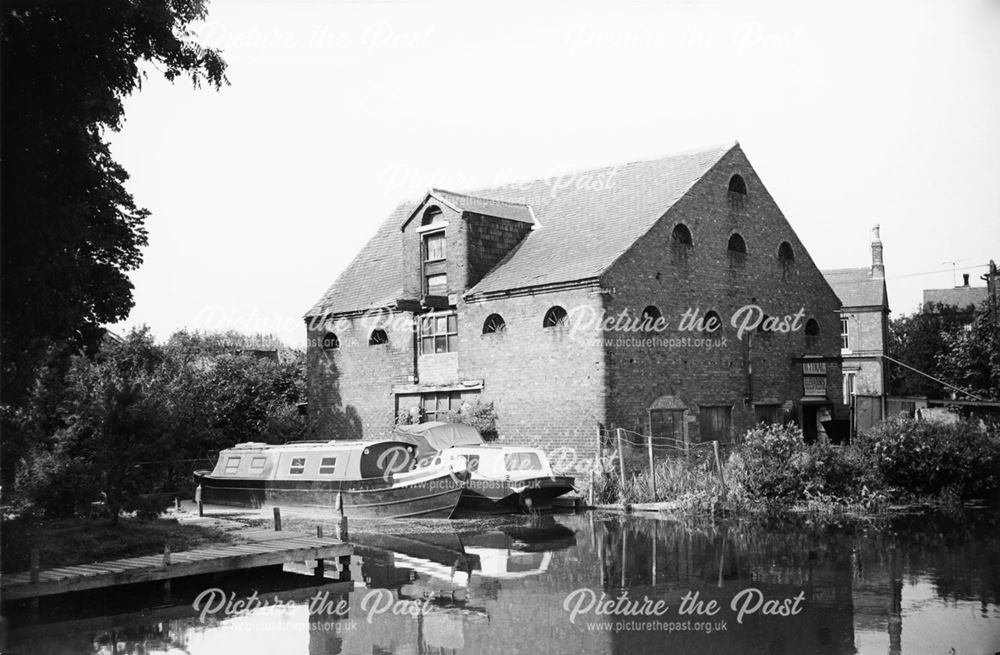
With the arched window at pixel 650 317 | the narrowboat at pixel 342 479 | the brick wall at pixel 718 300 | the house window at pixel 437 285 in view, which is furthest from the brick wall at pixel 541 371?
the narrowboat at pixel 342 479

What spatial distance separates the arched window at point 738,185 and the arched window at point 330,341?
46.0 ft

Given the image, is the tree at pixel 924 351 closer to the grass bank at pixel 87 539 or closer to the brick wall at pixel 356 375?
the brick wall at pixel 356 375

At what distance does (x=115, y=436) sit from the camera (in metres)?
16.2

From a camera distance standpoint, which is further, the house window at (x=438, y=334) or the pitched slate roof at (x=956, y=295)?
the pitched slate roof at (x=956, y=295)

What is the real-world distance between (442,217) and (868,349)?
2701cm

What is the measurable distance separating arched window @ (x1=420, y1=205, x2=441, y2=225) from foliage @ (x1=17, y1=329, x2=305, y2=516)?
26.7 ft

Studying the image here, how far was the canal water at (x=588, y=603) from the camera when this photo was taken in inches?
414

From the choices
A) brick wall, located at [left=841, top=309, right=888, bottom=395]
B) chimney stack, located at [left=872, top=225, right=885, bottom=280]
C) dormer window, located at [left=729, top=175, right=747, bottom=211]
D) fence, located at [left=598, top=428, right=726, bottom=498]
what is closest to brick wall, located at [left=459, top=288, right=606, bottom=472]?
fence, located at [left=598, top=428, right=726, bottom=498]

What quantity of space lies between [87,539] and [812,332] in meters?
23.8

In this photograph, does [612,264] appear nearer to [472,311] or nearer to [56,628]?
[472,311]

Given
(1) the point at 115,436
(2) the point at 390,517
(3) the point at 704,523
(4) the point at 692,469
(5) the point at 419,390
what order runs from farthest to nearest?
(5) the point at 419,390, (4) the point at 692,469, (2) the point at 390,517, (3) the point at 704,523, (1) the point at 115,436

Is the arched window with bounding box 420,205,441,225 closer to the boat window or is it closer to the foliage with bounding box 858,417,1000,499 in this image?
the boat window

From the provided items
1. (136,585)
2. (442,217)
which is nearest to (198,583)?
(136,585)

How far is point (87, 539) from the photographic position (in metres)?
15.4
